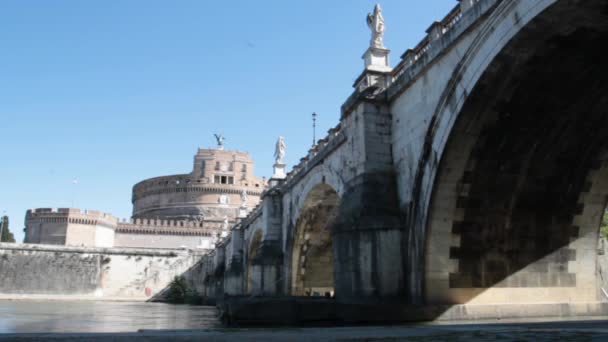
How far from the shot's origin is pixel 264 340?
6.25m

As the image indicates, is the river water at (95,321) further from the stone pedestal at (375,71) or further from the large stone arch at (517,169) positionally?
the stone pedestal at (375,71)

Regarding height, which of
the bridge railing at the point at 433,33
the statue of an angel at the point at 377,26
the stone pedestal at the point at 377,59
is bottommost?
the bridge railing at the point at 433,33

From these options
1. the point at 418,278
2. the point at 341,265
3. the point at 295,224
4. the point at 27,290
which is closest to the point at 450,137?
the point at 418,278

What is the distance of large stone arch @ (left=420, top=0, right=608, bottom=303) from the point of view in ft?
33.2

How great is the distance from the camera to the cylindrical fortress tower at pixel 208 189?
77.8m

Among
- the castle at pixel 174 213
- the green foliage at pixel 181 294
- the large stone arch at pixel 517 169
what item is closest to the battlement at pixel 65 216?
the castle at pixel 174 213

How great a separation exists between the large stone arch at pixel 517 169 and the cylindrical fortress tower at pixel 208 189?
63632 millimetres

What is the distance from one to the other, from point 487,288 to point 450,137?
12.5ft

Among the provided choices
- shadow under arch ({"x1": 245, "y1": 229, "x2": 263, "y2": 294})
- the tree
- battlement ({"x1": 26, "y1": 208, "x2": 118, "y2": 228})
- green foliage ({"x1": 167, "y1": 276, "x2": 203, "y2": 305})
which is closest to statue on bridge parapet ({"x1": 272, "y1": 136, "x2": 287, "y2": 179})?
shadow under arch ({"x1": 245, "y1": 229, "x2": 263, "y2": 294})

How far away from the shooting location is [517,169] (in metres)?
12.7

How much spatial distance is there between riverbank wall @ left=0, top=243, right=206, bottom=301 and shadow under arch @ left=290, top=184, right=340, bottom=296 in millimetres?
33135

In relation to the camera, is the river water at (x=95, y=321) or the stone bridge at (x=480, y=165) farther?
the river water at (x=95, y=321)

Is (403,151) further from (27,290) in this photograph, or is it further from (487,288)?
(27,290)

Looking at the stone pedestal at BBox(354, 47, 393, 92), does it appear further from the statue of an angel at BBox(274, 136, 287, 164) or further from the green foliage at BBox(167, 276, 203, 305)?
the green foliage at BBox(167, 276, 203, 305)
